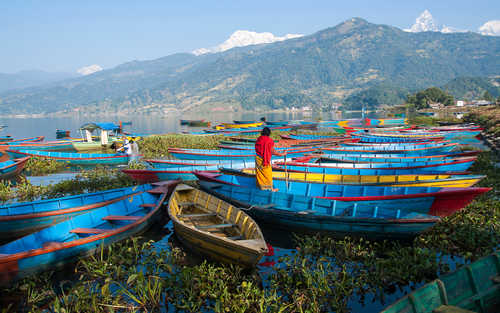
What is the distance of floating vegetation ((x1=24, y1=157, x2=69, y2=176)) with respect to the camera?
18.6 metres

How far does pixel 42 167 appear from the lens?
A: 62.2ft

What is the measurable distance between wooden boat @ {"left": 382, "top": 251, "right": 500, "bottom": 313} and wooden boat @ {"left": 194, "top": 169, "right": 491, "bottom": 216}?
10.4ft

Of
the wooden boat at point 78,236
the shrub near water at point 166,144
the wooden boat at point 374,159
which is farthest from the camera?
the shrub near water at point 166,144

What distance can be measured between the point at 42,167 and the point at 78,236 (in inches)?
536

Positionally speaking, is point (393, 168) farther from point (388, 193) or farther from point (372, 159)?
point (388, 193)

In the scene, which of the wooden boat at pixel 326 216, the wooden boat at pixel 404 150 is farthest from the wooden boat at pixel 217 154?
the wooden boat at pixel 326 216

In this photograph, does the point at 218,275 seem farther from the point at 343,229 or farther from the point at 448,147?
the point at 448,147

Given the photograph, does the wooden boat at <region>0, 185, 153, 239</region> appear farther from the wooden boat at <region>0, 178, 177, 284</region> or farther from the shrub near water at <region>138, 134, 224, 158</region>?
the shrub near water at <region>138, 134, 224, 158</region>

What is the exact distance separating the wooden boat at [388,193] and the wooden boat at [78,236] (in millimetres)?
2529

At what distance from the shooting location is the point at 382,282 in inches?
247

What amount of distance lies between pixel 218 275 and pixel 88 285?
103 inches

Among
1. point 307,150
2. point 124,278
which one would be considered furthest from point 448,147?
point 124,278

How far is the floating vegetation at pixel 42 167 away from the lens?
1861 centimetres

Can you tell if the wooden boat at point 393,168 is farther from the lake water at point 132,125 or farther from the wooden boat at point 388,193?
the lake water at point 132,125
